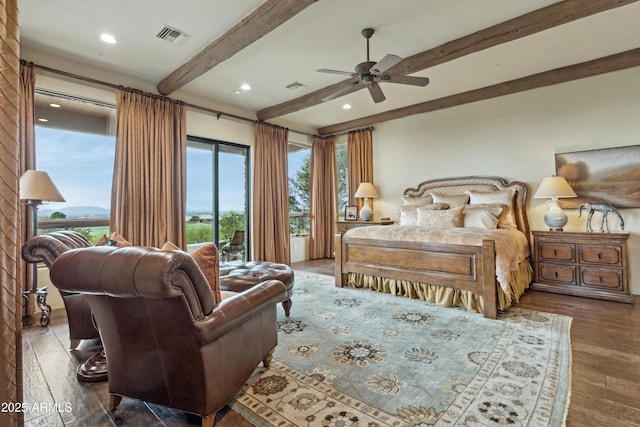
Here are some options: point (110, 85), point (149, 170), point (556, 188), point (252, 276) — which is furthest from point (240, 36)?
point (556, 188)

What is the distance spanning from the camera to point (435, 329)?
8.68 ft

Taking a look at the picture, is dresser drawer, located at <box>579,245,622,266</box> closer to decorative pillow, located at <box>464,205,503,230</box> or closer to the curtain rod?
decorative pillow, located at <box>464,205,503,230</box>

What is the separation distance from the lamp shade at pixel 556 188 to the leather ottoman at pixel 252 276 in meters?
3.40

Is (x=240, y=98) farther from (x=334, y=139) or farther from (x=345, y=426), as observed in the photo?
(x=345, y=426)

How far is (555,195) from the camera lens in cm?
373

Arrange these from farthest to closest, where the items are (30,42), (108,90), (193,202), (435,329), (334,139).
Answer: (334,139) < (193,202) < (108,90) < (30,42) < (435,329)

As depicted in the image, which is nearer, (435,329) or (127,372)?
(127,372)

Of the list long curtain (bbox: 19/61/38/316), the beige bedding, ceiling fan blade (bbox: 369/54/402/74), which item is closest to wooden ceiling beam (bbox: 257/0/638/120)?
ceiling fan blade (bbox: 369/54/402/74)

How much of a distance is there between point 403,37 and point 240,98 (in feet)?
9.07

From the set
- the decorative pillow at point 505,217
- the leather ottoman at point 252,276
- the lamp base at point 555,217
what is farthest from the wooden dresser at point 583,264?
the leather ottoman at point 252,276

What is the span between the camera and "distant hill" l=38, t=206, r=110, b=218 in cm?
343

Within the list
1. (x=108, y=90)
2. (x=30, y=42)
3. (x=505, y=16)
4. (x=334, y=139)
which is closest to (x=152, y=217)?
(x=108, y=90)

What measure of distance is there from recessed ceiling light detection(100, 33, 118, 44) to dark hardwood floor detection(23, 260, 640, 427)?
2.89 m

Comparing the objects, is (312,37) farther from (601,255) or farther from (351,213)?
(601,255)
